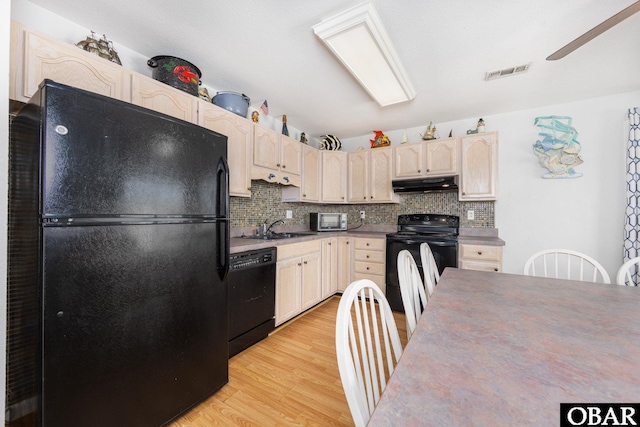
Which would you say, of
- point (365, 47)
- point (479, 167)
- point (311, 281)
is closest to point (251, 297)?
point (311, 281)

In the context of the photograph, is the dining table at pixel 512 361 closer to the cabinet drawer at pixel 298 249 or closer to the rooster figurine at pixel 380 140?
the cabinet drawer at pixel 298 249

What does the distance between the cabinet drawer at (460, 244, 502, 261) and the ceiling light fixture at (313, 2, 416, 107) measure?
176 centimetres

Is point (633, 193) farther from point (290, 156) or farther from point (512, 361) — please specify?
point (290, 156)

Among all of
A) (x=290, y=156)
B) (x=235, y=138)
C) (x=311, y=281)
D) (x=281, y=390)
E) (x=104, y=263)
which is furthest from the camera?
(x=290, y=156)

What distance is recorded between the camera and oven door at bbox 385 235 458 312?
2.69 meters

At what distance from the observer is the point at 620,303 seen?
1030 mm

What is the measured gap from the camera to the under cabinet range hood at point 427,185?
2885 mm

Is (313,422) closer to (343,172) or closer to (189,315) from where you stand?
(189,315)

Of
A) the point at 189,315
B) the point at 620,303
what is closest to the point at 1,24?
the point at 189,315

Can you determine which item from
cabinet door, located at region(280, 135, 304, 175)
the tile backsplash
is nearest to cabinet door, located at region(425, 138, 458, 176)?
the tile backsplash

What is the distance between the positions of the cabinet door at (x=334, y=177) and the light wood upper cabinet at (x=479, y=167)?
1489mm

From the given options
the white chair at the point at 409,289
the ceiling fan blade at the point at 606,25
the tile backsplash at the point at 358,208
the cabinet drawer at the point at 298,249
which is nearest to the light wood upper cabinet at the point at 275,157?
the tile backsplash at the point at 358,208

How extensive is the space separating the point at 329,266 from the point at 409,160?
170 cm

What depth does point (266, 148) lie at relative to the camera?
2582mm
